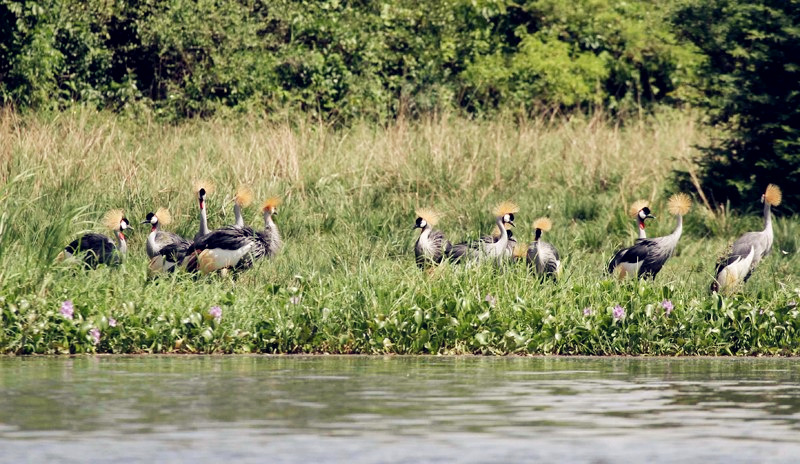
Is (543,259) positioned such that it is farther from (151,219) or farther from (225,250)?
(151,219)

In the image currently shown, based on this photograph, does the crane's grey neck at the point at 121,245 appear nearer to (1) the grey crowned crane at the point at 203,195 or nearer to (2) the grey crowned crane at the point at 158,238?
(2) the grey crowned crane at the point at 158,238

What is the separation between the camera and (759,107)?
61.1 ft

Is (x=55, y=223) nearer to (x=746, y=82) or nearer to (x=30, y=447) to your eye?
(x=30, y=447)

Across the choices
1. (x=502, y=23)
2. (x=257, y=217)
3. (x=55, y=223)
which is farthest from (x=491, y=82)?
(x=55, y=223)

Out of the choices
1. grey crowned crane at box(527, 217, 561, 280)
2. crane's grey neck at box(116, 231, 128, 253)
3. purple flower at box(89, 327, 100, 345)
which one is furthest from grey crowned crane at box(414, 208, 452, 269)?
purple flower at box(89, 327, 100, 345)

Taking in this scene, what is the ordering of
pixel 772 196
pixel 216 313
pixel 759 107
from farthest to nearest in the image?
pixel 759 107 → pixel 772 196 → pixel 216 313

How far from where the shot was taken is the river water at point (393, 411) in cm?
641

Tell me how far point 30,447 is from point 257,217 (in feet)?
34.6

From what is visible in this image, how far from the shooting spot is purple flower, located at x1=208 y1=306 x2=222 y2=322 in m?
10.9

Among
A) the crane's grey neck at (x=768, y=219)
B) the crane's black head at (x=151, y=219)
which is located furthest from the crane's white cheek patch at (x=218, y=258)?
the crane's grey neck at (x=768, y=219)

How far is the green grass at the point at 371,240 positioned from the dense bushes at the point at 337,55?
174 cm

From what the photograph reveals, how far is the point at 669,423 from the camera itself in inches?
285

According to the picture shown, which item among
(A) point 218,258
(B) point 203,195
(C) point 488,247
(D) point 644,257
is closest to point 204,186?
(B) point 203,195

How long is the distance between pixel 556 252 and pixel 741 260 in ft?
5.66
